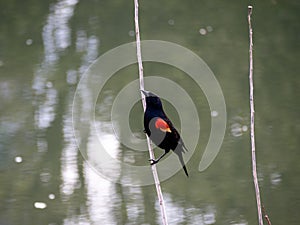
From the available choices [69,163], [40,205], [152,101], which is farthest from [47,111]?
[152,101]

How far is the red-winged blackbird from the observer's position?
2051 millimetres

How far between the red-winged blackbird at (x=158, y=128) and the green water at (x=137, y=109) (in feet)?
2.76

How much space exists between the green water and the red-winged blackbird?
84 cm

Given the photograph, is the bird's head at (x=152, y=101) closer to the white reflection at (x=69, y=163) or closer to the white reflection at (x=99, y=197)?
the white reflection at (x=99, y=197)

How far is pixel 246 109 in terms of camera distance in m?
3.46

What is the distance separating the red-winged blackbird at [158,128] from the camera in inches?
80.7

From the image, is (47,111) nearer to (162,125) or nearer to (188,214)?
(188,214)

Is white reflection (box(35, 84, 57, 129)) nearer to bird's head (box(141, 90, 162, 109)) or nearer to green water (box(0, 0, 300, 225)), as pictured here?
green water (box(0, 0, 300, 225))

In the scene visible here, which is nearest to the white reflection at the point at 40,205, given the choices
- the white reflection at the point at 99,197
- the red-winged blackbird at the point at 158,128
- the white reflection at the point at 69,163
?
the white reflection at the point at 69,163

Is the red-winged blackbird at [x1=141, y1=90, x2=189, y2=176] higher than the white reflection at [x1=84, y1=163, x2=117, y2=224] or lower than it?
higher

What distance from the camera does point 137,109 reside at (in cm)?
350

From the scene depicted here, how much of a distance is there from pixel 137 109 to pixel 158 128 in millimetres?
1441

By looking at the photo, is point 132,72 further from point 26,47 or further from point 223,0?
point 223,0

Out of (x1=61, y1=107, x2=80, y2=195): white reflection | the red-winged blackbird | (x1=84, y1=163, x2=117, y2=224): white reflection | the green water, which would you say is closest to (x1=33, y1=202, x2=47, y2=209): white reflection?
the green water
